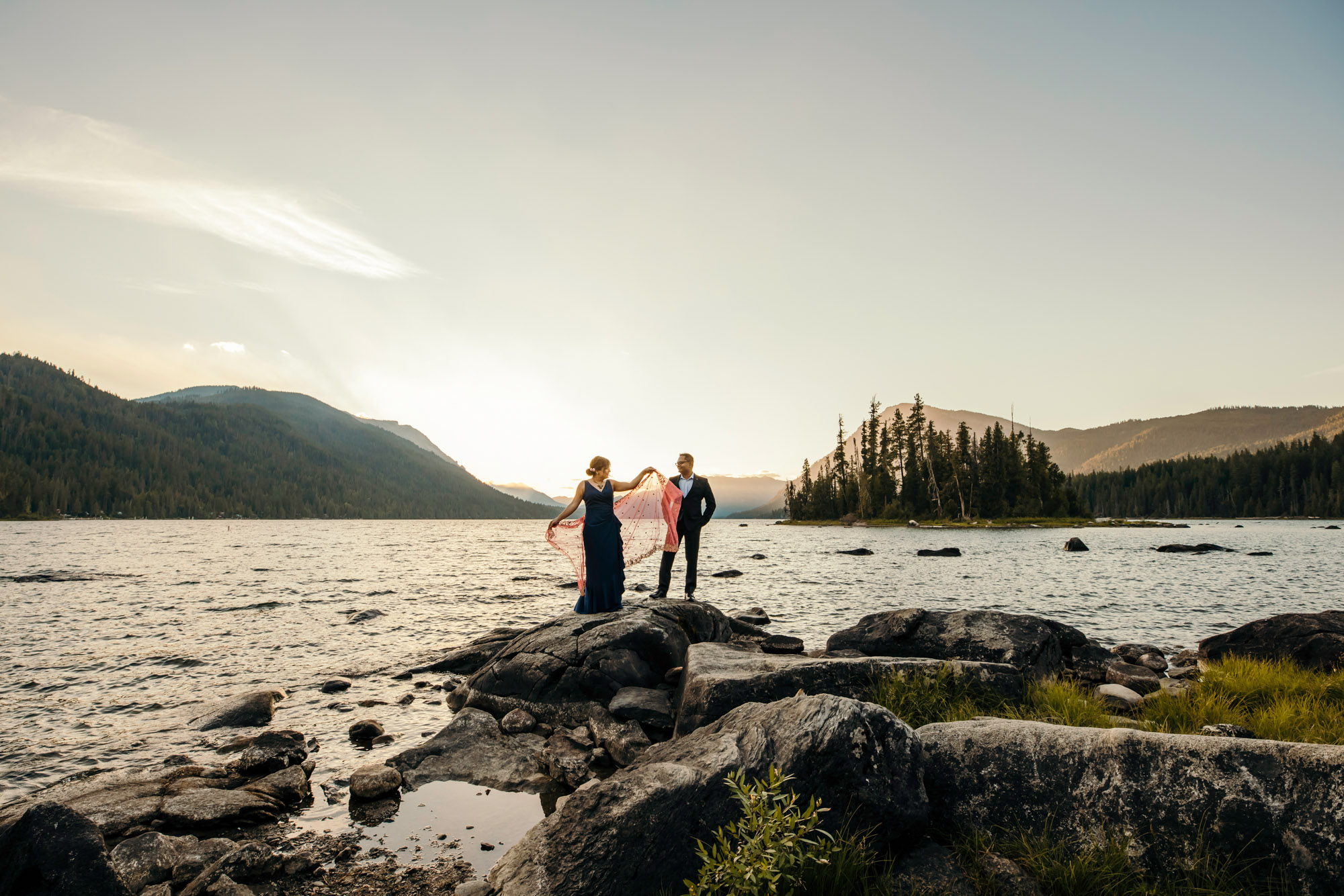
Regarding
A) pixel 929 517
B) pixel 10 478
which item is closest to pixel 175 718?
pixel 929 517

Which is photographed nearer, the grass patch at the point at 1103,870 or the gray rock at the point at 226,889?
the grass patch at the point at 1103,870

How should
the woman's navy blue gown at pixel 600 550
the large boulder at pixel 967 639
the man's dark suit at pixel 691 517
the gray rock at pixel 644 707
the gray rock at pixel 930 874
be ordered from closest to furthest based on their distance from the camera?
the gray rock at pixel 930 874 < the gray rock at pixel 644 707 < the large boulder at pixel 967 639 < the woman's navy blue gown at pixel 600 550 < the man's dark suit at pixel 691 517

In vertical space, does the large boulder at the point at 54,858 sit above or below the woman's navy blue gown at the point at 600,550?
below

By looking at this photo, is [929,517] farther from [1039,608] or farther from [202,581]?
[202,581]

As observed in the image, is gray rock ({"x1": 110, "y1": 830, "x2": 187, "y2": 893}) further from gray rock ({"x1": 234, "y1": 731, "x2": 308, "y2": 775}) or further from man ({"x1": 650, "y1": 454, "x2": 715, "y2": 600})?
man ({"x1": 650, "y1": 454, "x2": 715, "y2": 600})

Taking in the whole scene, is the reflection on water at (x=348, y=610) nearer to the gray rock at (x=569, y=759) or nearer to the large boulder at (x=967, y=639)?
the gray rock at (x=569, y=759)

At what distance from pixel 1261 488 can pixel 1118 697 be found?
239m

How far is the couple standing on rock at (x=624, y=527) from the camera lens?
14.8 meters

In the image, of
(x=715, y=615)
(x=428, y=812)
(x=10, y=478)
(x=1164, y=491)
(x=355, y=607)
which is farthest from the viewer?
(x=1164, y=491)

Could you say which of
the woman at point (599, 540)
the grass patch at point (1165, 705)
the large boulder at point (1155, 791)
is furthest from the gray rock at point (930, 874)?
the woman at point (599, 540)

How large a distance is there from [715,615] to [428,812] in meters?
8.11

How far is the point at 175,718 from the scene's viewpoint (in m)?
12.1

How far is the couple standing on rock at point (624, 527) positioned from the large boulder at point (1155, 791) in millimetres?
9961

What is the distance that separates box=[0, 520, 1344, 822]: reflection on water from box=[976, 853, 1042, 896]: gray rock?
20.9ft
